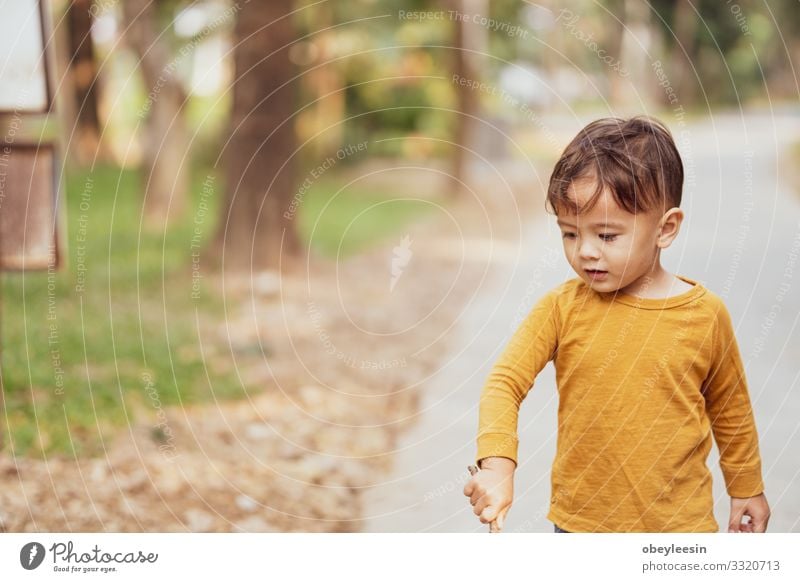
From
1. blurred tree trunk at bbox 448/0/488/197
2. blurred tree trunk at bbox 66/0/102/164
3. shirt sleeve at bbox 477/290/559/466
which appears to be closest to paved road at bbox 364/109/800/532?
shirt sleeve at bbox 477/290/559/466

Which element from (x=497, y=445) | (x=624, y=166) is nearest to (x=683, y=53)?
(x=624, y=166)

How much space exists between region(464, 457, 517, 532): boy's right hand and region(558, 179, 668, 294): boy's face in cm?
40

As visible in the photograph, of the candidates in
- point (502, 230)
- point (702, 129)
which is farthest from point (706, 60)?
point (502, 230)

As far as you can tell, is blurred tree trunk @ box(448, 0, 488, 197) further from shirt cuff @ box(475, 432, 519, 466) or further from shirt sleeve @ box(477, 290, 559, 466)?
shirt cuff @ box(475, 432, 519, 466)

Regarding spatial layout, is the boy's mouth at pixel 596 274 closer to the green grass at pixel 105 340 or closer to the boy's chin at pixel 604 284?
the boy's chin at pixel 604 284

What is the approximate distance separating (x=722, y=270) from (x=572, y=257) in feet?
15.5

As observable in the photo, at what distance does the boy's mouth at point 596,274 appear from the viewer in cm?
190

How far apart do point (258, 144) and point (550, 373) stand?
3.07 meters

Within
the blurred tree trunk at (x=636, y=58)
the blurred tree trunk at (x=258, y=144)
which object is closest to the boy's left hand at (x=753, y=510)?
the blurred tree trunk at (x=258, y=144)

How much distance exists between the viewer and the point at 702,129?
69.3ft

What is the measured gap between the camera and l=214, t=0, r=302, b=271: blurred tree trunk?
6539 mm

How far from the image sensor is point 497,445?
1.79m

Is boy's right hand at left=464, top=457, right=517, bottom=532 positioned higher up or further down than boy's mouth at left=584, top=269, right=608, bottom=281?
further down
